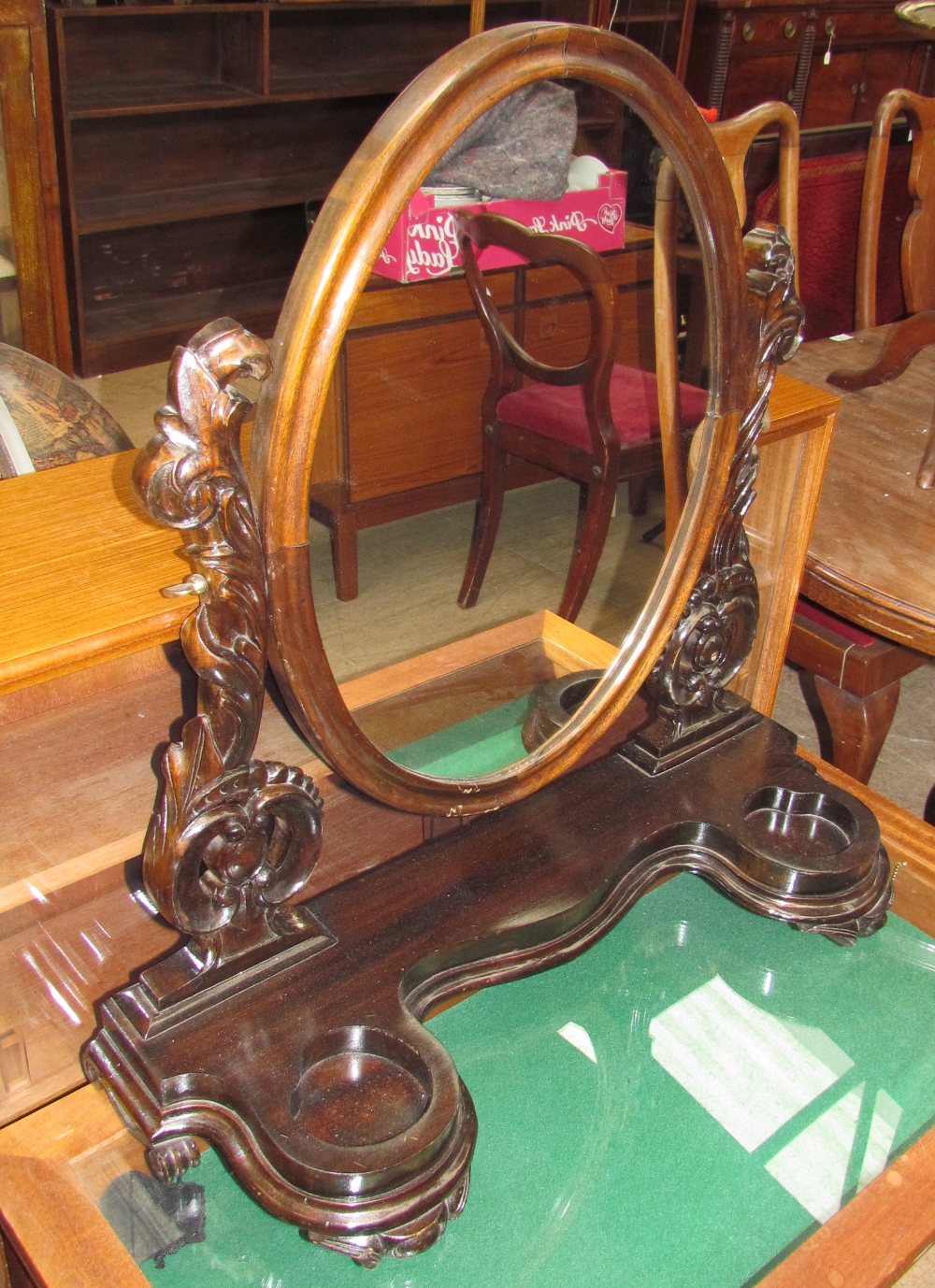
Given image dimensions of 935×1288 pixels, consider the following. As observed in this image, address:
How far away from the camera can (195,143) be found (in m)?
2.77

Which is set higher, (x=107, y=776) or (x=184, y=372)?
(x=184, y=372)

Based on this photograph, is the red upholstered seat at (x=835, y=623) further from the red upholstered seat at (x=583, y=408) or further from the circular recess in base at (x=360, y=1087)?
the circular recess in base at (x=360, y=1087)

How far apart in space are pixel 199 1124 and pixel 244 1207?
0.33ft

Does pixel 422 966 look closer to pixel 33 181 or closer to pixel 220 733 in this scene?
pixel 220 733

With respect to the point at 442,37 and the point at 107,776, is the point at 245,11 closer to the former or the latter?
the point at 442,37

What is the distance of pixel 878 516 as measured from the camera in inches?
Answer: 43.7

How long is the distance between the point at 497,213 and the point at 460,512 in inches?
5.8

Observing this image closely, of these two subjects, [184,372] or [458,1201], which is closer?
[184,372]

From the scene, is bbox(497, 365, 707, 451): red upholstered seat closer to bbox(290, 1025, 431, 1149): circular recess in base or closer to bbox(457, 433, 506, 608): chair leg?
bbox(457, 433, 506, 608): chair leg

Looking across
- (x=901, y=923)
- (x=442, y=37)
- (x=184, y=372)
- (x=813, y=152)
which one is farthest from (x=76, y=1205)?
(x=442, y=37)

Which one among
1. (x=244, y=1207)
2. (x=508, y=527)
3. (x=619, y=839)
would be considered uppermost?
(x=508, y=527)

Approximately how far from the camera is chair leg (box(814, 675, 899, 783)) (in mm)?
1168

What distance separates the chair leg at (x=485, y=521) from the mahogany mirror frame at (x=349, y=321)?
100 millimetres

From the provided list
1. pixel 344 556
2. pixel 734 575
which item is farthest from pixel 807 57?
pixel 344 556
